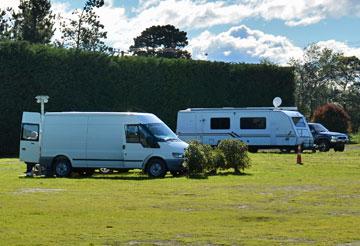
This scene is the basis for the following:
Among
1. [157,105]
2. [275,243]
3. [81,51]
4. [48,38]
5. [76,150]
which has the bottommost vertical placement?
[275,243]

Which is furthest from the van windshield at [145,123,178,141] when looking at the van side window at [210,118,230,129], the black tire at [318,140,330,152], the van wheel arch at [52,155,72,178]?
the black tire at [318,140,330,152]

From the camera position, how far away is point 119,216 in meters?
13.3

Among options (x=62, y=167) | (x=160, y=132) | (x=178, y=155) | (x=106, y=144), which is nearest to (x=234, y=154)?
(x=178, y=155)

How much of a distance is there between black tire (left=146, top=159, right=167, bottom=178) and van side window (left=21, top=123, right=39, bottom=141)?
4938 millimetres

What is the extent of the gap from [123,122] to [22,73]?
18129 mm

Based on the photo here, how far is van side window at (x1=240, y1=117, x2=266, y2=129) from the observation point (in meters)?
41.6

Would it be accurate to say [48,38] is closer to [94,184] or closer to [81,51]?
[81,51]

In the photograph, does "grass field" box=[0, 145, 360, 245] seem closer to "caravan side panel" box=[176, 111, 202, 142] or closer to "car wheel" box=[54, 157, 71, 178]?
"car wheel" box=[54, 157, 71, 178]

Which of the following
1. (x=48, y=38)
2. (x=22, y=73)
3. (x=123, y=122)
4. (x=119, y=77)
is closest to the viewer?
(x=123, y=122)

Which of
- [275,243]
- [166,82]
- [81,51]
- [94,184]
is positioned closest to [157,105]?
[166,82]

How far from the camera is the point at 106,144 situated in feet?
81.3

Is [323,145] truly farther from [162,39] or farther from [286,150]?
[162,39]

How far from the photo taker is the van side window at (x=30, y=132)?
1053 inches

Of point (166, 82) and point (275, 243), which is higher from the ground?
point (166, 82)
